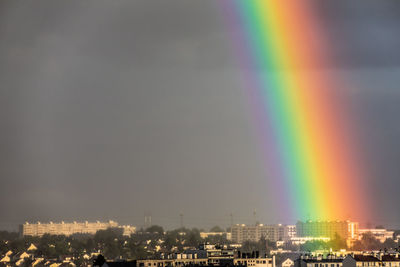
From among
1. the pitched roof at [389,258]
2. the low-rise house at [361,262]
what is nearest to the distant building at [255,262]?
the low-rise house at [361,262]

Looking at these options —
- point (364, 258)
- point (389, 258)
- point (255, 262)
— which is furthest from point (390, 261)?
point (255, 262)

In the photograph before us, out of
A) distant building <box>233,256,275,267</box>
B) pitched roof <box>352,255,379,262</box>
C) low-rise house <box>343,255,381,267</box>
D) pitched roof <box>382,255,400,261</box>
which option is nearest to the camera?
low-rise house <box>343,255,381,267</box>

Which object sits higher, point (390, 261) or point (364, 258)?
point (364, 258)

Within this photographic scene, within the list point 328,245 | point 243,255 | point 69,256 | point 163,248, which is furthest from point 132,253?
point 243,255

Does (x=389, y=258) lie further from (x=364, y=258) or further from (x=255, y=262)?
(x=255, y=262)

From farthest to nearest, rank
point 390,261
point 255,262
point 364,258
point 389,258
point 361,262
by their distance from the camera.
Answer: point 255,262 → point 364,258 → point 389,258 → point 390,261 → point 361,262

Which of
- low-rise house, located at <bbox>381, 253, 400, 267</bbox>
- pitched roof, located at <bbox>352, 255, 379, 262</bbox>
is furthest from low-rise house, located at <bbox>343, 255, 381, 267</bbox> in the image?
low-rise house, located at <bbox>381, 253, 400, 267</bbox>

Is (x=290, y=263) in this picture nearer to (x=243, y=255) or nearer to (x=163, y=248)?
(x=243, y=255)

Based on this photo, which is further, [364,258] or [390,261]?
[364,258]

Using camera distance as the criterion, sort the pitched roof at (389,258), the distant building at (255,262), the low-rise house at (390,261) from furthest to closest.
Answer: the distant building at (255,262)
the pitched roof at (389,258)
the low-rise house at (390,261)

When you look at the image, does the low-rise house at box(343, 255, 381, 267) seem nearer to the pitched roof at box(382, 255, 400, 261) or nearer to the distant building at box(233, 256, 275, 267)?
the pitched roof at box(382, 255, 400, 261)

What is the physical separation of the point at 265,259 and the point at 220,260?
6575mm

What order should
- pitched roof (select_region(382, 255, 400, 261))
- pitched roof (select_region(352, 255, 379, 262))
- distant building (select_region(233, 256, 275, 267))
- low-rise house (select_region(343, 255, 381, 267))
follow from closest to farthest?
1. low-rise house (select_region(343, 255, 381, 267))
2. pitched roof (select_region(352, 255, 379, 262))
3. pitched roof (select_region(382, 255, 400, 261))
4. distant building (select_region(233, 256, 275, 267))

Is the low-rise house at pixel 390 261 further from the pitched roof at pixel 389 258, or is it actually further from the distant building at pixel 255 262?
the distant building at pixel 255 262
